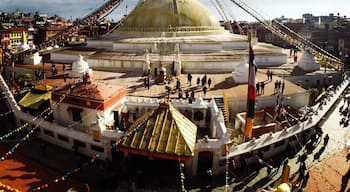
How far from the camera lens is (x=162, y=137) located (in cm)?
1123

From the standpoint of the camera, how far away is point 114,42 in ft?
94.3

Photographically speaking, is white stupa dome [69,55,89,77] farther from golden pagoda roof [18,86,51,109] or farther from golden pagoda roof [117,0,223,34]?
golden pagoda roof [117,0,223,34]

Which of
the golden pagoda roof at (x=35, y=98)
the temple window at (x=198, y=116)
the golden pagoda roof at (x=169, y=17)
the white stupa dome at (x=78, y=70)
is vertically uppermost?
the golden pagoda roof at (x=169, y=17)

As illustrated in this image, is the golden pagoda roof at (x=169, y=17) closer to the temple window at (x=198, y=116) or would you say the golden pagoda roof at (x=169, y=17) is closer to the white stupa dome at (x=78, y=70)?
the white stupa dome at (x=78, y=70)

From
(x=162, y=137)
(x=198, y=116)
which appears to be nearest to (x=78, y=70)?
(x=198, y=116)

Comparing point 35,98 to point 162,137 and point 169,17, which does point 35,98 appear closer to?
point 162,137

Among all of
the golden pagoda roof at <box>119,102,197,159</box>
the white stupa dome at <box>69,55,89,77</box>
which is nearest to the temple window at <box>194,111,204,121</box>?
the golden pagoda roof at <box>119,102,197,159</box>

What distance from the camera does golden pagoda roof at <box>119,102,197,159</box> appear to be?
1086cm

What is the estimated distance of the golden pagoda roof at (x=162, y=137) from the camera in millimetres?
10863

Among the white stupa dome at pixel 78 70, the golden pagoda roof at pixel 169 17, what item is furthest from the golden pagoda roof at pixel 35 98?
the golden pagoda roof at pixel 169 17

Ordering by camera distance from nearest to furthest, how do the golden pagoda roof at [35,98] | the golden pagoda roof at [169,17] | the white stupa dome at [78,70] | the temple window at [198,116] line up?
the temple window at [198,116] → the golden pagoda roof at [35,98] → the white stupa dome at [78,70] → the golden pagoda roof at [169,17]

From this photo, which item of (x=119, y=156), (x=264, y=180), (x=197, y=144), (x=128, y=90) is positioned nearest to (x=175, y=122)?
(x=197, y=144)

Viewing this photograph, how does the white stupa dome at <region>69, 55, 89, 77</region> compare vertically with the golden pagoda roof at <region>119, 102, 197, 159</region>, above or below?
above

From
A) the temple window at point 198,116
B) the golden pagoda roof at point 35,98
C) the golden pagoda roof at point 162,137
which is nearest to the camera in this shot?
the golden pagoda roof at point 162,137
